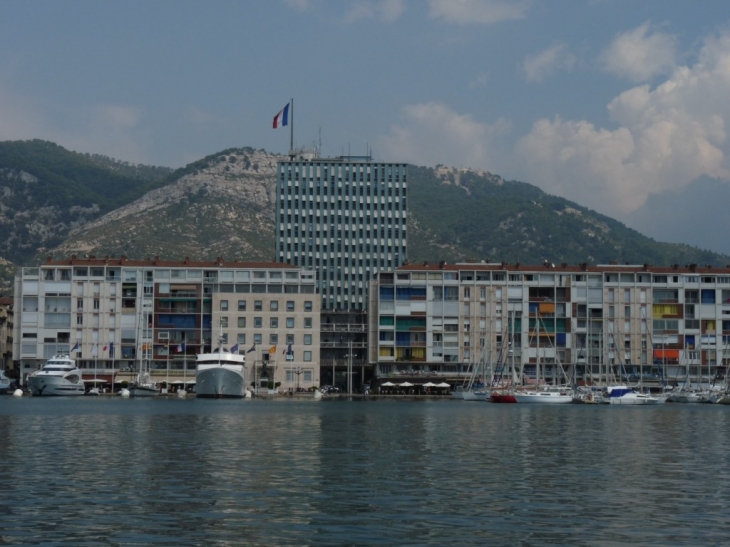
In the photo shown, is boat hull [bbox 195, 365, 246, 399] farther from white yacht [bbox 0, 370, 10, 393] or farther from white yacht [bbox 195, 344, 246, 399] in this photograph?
white yacht [bbox 0, 370, 10, 393]

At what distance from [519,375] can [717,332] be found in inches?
1336

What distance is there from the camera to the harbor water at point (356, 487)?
113 ft

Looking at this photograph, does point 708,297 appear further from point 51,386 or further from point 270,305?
point 51,386

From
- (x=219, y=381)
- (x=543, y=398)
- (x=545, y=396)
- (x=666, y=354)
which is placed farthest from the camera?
(x=666, y=354)

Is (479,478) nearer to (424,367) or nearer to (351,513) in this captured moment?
(351,513)

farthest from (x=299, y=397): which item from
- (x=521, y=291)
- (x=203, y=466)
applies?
(x=203, y=466)

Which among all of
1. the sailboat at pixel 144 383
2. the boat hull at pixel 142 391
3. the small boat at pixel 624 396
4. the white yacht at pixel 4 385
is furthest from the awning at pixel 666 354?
the white yacht at pixel 4 385

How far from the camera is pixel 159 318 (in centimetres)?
18788

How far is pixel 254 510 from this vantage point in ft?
127

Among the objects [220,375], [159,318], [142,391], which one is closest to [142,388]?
[142,391]

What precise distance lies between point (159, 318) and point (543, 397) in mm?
62884

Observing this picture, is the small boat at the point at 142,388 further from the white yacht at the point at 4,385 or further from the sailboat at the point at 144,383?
the white yacht at the point at 4,385

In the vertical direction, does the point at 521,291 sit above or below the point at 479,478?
above

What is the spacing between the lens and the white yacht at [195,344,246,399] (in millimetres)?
163750
